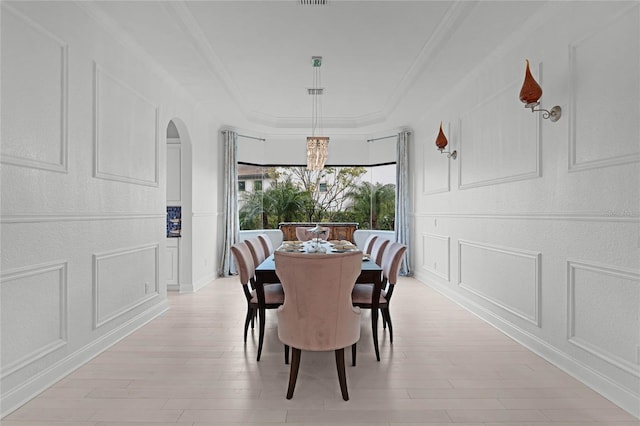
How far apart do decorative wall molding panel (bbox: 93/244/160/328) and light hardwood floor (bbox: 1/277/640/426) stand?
31 centimetres

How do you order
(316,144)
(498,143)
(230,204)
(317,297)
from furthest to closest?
(230,204)
(316,144)
(498,143)
(317,297)

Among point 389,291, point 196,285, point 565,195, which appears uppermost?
point 565,195

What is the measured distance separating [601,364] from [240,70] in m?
4.25

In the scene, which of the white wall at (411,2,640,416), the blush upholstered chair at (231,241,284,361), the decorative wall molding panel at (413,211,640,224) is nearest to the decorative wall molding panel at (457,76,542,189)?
the white wall at (411,2,640,416)

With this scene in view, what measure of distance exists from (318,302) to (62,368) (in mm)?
1886

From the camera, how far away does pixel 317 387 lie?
7.80 ft

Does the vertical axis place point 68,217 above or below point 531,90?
below

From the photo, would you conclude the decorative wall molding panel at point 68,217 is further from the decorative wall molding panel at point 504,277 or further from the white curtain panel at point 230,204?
the decorative wall molding panel at point 504,277

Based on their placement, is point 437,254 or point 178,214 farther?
point 437,254

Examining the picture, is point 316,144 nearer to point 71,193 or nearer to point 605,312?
point 71,193

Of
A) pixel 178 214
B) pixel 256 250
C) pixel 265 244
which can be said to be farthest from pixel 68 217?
pixel 178 214

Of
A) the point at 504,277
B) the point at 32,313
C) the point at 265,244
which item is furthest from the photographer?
the point at 265,244

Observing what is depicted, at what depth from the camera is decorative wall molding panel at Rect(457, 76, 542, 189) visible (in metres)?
3.10

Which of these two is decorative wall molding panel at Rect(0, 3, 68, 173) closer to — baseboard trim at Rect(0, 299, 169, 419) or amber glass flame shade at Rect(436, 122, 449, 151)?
baseboard trim at Rect(0, 299, 169, 419)
